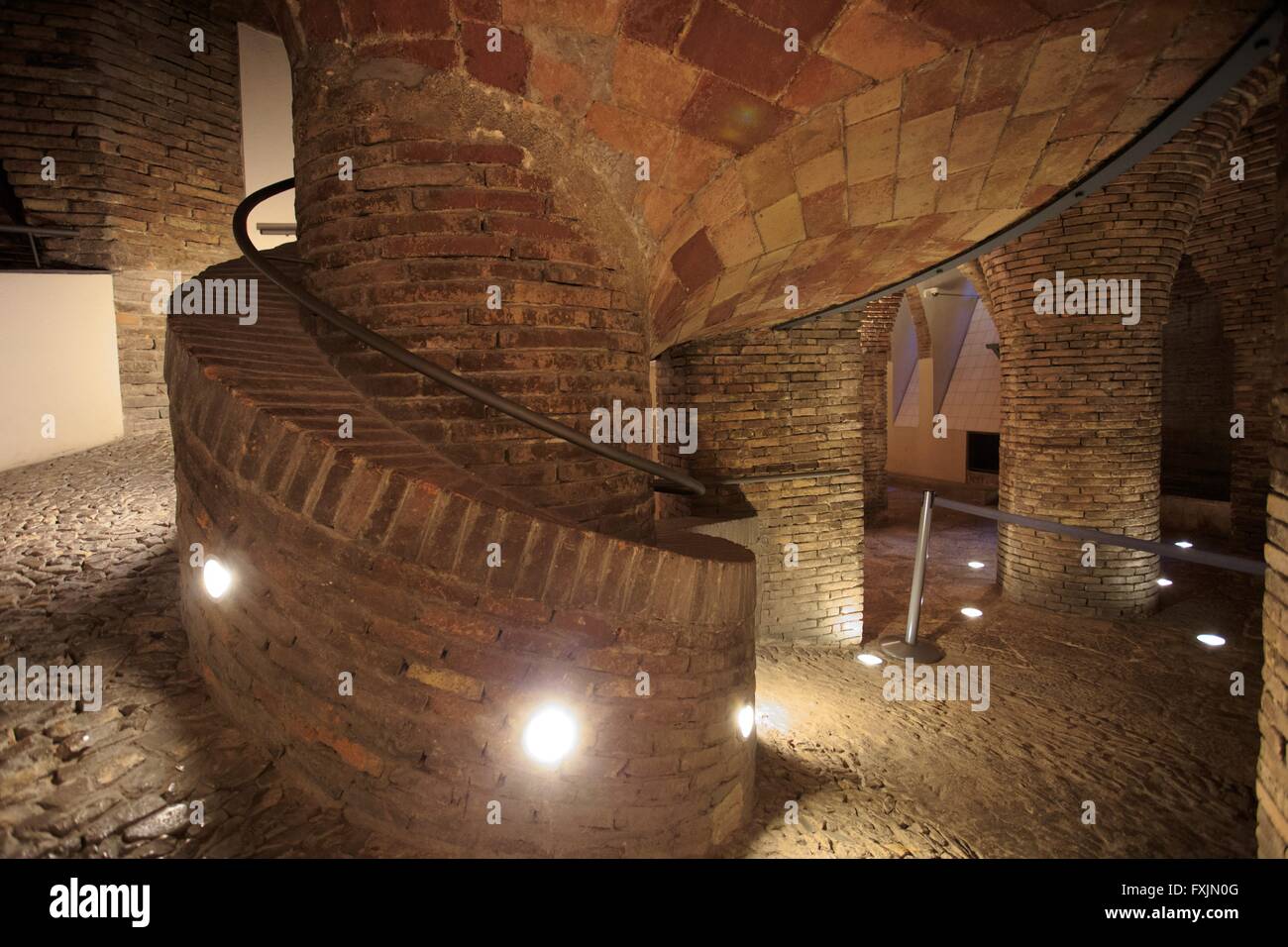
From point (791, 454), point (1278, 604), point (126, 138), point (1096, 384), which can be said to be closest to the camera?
point (1278, 604)

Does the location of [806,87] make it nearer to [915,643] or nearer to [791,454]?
[791,454]

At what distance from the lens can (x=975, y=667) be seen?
18.9 feet

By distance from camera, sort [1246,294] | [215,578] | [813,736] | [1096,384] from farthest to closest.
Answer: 1. [1246,294]
2. [1096,384]
3. [813,736]
4. [215,578]

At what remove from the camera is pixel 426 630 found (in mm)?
2053

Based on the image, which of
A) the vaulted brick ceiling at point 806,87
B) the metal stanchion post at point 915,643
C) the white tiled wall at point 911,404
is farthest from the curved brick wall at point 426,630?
the white tiled wall at point 911,404

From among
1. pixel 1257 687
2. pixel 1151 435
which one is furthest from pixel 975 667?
pixel 1151 435

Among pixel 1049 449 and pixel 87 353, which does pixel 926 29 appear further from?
pixel 87 353

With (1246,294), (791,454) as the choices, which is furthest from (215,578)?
(1246,294)

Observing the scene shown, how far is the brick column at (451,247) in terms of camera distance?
8.31ft

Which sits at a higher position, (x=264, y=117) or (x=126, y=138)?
(x=264, y=117)

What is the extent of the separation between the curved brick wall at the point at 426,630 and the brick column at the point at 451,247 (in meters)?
0.32

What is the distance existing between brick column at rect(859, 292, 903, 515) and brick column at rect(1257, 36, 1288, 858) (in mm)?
9463

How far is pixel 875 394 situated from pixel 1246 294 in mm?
5336

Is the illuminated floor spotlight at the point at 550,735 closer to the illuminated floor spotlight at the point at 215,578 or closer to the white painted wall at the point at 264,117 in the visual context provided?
the illuminated floor spotlight at the point at 215,578
